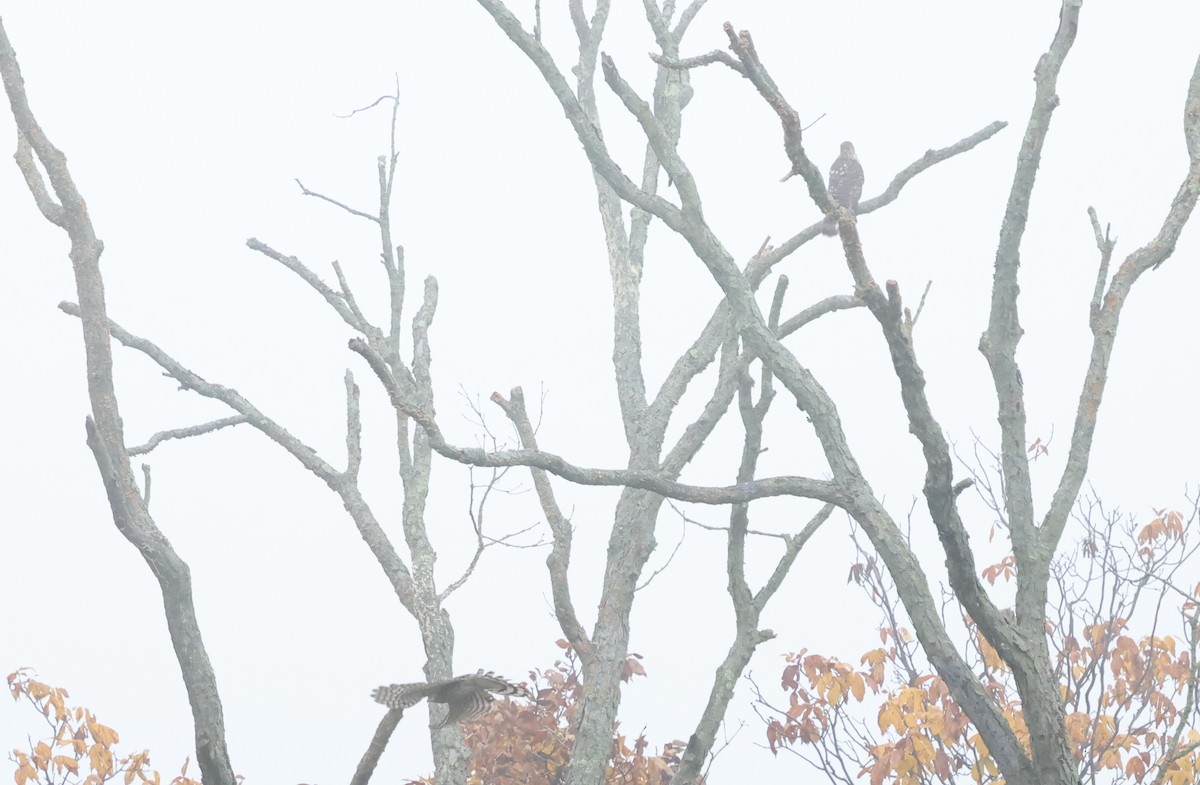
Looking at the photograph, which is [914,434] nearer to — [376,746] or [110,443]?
[376,746]

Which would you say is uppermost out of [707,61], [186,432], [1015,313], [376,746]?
[186,432]

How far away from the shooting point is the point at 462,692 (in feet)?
6.80

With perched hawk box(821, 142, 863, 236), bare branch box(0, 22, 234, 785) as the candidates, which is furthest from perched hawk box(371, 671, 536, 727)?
perched hawk box(821, 142, 863, 236)

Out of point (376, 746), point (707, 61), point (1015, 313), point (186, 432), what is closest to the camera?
point (376, 746)

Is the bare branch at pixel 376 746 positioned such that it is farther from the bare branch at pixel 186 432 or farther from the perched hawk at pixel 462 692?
the bare branch at pixel 186 432

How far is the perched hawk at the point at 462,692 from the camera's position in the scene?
2.04m

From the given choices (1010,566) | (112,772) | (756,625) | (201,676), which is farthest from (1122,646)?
(112,772)

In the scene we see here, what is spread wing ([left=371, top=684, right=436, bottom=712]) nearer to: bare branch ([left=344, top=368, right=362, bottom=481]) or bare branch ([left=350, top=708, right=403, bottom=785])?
bare branch ([left=350, top=708, right=403, bottom=785])

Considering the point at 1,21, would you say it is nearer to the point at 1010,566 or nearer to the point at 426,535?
the point at 426,535

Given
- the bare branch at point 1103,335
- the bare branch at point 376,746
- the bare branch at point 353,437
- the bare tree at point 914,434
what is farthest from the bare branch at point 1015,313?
the bare branch at point 353,437

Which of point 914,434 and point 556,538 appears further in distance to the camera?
point 556,538

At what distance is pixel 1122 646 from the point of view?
6234mm

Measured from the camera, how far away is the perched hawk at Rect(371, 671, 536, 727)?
2.04 meters

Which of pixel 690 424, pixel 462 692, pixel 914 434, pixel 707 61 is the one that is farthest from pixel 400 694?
pixel 690 424
